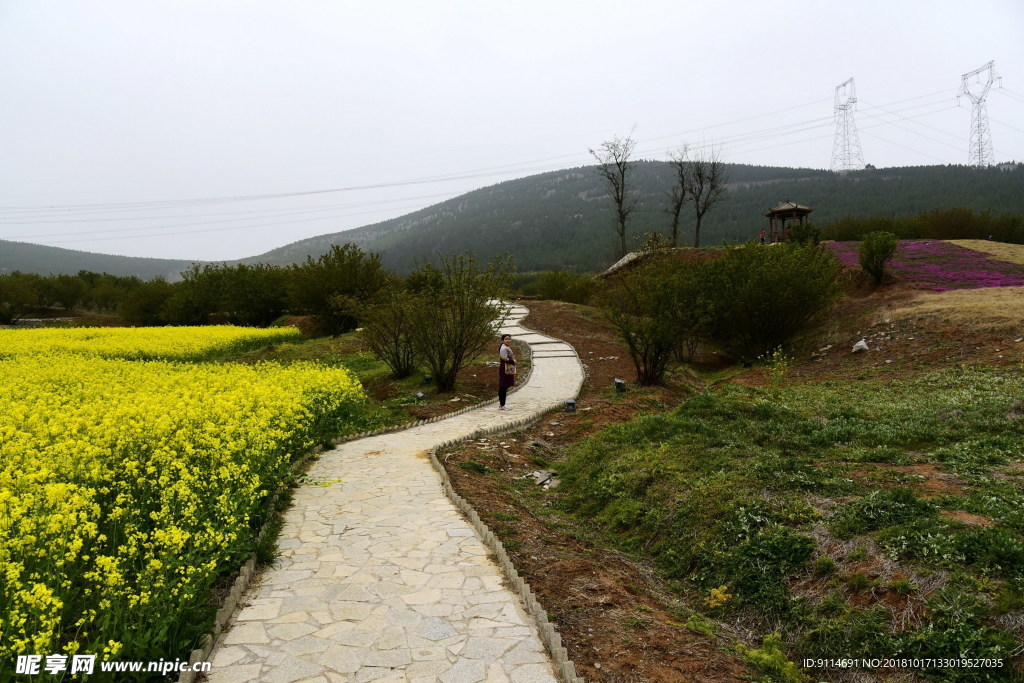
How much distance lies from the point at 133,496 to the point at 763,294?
15.9 metres

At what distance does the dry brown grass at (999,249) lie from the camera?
26953mm

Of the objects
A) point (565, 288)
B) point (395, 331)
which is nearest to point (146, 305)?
point (565, 288)

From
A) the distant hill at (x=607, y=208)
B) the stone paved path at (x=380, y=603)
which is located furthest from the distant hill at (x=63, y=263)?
the stone paved path at (x=380, y=603)

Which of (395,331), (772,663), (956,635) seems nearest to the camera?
(956,635)

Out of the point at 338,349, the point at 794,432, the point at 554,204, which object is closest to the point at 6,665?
the point at 794,432

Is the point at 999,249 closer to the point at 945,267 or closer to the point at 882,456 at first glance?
the point at 945,267

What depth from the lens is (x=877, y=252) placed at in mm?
22750

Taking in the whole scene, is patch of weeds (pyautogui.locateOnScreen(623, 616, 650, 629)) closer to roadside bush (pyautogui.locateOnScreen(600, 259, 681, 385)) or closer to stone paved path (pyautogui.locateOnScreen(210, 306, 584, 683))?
stone paved path (pyautogui.locateOnScreen(210, 306, 584, 683))

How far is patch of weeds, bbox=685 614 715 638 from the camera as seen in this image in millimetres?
4031

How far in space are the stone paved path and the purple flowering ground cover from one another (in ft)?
76.3

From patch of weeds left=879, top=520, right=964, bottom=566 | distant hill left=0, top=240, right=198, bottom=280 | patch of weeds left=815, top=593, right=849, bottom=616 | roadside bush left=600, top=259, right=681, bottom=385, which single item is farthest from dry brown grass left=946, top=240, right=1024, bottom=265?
distant hill left=0, top=240, right=198, bottom=280

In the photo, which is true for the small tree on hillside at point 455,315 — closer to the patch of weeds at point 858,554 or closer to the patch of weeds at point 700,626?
the patch of weeds at point 700,626

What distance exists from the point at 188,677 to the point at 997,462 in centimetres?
738

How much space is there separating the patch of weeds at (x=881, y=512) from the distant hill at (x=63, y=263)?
202 metres
